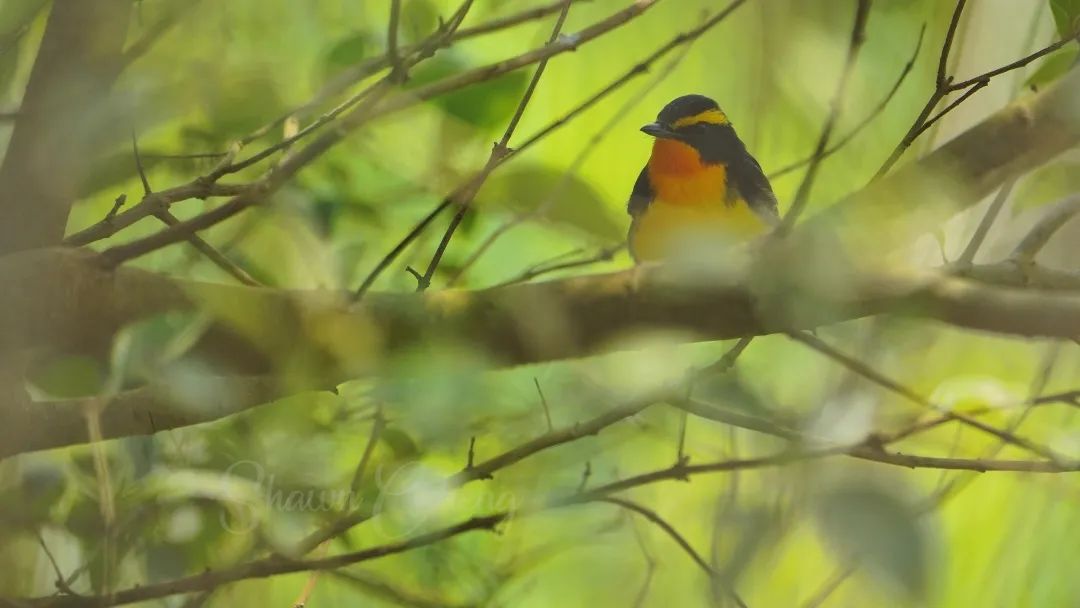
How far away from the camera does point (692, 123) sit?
469mm

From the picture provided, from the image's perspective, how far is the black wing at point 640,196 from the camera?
44 centimetres

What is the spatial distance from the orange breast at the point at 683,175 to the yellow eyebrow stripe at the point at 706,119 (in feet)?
0.04

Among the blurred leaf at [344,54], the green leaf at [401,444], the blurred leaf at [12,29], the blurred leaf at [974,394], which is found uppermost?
the blurred leaf at [12,29]

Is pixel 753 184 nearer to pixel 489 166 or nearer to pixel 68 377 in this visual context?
pixel 489 166

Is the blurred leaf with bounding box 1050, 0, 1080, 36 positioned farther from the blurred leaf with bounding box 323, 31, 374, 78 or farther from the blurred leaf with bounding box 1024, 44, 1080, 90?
the blurred leaf with bounding box 323, 31, 374, 78

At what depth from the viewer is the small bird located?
0.41 metres

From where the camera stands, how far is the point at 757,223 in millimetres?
402

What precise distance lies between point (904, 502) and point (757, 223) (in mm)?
124

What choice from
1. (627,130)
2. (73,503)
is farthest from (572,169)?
(73,503)

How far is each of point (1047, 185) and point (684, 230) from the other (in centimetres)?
16

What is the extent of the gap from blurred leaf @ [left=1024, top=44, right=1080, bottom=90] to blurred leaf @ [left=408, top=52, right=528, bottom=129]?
0.22m

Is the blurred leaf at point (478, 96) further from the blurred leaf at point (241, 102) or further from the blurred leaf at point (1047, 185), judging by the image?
the blurred leaf at point (1047, 185)

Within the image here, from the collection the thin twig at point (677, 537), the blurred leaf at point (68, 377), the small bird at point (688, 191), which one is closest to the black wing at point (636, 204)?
the small bird at point (688, 191)

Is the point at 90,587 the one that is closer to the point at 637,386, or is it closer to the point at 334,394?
the point at 334,394
